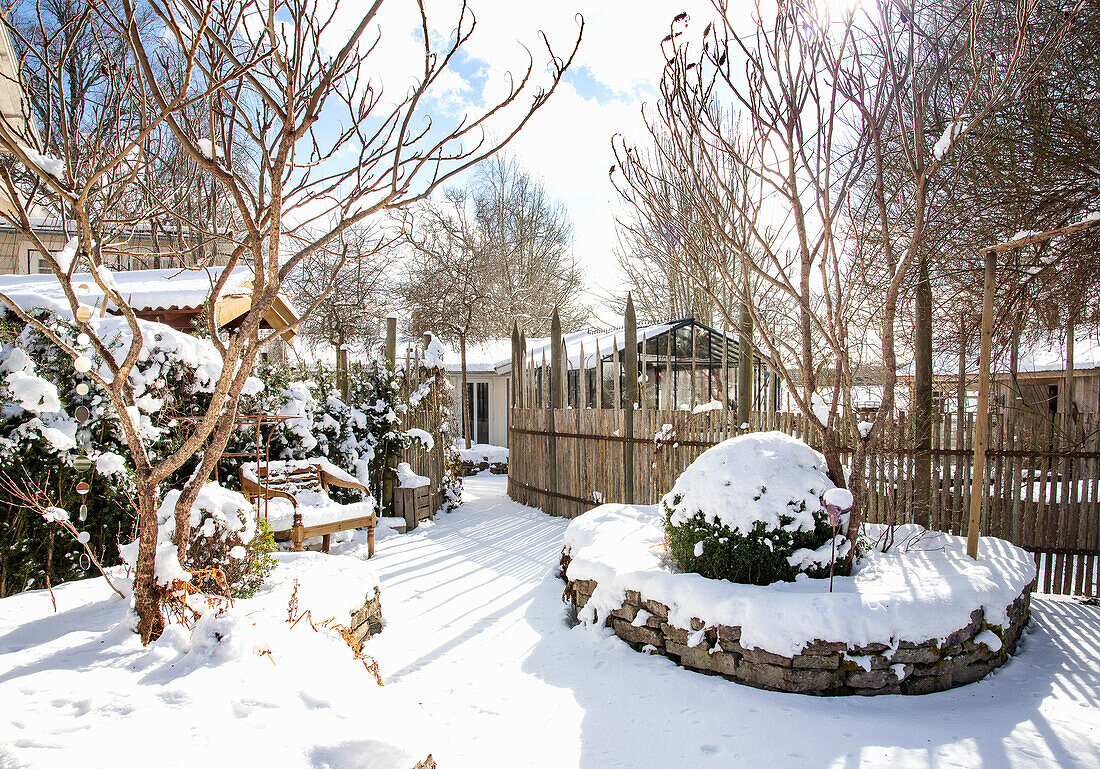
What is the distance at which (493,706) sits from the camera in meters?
3.37

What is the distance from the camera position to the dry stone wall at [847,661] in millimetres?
3479

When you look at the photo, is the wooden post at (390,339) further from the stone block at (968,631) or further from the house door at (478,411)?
the house door at (478,411)

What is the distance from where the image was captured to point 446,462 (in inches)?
386

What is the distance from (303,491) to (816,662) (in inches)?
192

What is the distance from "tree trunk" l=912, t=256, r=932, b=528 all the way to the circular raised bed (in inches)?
40.9

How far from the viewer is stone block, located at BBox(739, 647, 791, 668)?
11.5 feet

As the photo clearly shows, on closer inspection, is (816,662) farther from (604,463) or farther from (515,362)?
(515,362)

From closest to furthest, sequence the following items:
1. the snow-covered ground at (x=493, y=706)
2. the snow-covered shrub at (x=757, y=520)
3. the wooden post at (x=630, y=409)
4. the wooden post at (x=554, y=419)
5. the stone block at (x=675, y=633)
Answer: the snow-covered ground at (x=493, y=706) → the stone block at (x=675, y=633) → the snow-covered shrub at (x=757, y=520) → the wooden post at (x=630, y=409) → the wooden post at (x=554, y=419)

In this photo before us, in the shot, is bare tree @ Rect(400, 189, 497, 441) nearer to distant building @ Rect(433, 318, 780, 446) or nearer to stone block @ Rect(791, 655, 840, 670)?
distant building @ Rect(433, 318, 780, 446)

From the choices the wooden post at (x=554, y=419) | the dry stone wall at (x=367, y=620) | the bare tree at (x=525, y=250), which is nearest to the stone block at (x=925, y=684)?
the dry stone wall at (x=367, y=620)

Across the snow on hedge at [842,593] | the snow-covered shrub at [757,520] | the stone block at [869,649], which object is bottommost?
the stone block at [869,649]

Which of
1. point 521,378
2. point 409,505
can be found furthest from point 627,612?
point 521,378

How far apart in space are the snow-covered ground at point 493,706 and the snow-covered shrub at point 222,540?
527 millimetres

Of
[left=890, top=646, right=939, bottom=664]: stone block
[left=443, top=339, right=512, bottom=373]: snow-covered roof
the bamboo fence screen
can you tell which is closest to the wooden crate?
the bamboo fence screen
